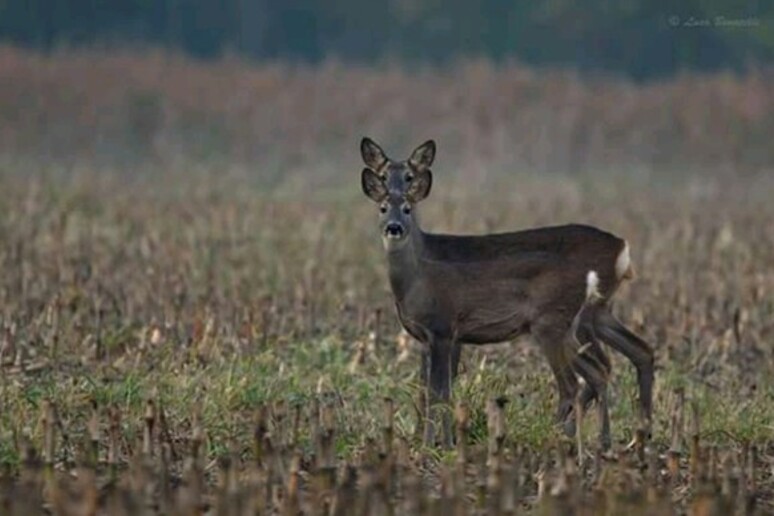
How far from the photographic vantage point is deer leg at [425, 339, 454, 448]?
9.49 meters

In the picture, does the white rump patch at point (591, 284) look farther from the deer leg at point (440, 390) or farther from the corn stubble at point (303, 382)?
the deer leg at point (440, 390)

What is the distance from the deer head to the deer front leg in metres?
0.58

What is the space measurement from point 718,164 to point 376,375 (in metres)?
19.8

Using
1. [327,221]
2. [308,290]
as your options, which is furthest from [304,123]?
[308,290]

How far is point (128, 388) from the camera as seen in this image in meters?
10.1

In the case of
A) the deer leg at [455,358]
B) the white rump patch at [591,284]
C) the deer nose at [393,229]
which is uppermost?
the deer nose at [393,229]

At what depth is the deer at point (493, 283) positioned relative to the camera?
1016 cm

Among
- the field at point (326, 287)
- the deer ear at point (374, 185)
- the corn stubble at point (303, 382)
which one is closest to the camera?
the corn stubble at point (303, 382)

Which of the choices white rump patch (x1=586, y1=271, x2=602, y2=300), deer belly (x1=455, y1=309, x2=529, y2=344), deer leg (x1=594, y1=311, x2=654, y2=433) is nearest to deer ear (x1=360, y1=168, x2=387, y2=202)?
deer belly (x1=455, y1=309, x2=529, y2=344)

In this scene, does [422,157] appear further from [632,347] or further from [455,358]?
[632,347]

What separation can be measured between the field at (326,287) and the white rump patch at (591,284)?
608 millimetres

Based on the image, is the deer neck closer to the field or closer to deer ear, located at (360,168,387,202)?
deer ear, located at (360,168,387,202)

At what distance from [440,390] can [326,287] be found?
18.1ft

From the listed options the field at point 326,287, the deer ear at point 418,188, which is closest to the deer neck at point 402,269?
the deer ear at point 418,188
